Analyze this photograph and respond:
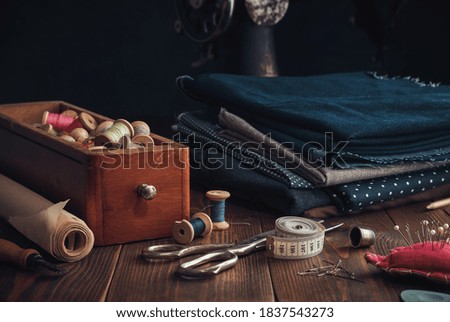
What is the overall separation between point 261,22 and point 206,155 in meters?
0.63

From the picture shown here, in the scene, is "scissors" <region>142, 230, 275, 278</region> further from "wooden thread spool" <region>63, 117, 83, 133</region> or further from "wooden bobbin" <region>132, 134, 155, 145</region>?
"wooden thread spool" <region>63, 117, 83, 133</region>

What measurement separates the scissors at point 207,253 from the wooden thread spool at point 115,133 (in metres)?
0.28

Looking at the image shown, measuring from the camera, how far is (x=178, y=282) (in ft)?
4.45

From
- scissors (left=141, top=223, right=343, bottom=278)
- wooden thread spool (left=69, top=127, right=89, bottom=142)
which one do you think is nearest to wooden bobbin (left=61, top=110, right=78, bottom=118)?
wooden thread spool (left=69, top=127, right=89, bottom=142)

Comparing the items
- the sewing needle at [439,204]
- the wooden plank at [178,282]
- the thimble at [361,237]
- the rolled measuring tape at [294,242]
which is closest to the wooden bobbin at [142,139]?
the wooden plank at [178,282]

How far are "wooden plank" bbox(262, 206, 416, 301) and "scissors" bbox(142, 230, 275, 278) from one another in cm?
6

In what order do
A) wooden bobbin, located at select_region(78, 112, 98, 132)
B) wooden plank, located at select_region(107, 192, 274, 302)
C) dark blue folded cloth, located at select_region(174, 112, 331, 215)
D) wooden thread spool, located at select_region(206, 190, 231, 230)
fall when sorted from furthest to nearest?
1. wooden bobbin, located at select_region(78, 112, 98, 132)
2. dark blue folded cloth, located at select_region(174, 112, 331, 215)
3. wooden thread spool, located at select_region(206, 190, 231, 230)
4. wooden plank, located at select_region(107, 192, 274, 302)

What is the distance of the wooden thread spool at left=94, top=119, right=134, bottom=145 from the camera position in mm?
1645

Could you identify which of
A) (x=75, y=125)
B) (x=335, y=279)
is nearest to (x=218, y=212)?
(x=335, y=279)

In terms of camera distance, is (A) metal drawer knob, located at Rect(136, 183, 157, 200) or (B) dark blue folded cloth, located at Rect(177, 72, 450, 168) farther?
(B) dark blue folded cloth, located at Rect(177, 72, 450, 168)

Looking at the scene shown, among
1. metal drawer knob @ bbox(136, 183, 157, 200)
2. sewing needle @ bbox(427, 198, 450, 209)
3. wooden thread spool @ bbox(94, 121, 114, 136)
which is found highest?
wooden thread spool @ bbox(94, 121, 114, 136)

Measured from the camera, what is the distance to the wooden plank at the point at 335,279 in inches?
51.9

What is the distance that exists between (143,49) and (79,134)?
1.51 metres

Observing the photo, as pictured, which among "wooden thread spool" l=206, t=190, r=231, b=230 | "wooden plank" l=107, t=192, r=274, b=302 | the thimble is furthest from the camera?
"wooden thread spool" l=206, t=190, r=231, b=230
